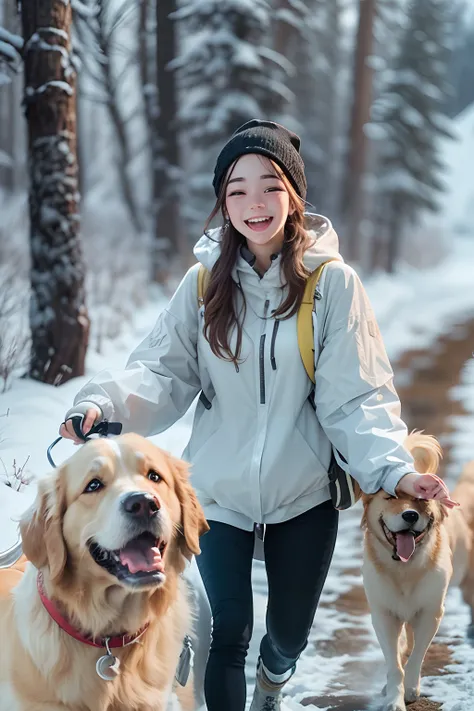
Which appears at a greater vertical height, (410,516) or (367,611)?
(410,516)

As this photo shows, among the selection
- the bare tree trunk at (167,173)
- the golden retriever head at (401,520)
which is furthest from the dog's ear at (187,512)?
the bare tree trunk at (167,173)

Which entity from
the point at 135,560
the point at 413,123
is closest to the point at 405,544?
the point at 135,560

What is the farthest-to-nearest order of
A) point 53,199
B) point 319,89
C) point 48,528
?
1. point 319,89
2. point 53,199
3. point 48,528

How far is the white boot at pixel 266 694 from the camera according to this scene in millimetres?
2654

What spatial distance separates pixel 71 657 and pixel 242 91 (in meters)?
6.85

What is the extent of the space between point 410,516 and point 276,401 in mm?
806

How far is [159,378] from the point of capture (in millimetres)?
2516

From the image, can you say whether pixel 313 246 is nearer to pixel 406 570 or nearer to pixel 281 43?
pixel 406 570

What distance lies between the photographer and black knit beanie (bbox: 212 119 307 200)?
2406 mm

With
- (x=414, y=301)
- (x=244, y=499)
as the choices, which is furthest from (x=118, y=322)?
(x=414, y=301)

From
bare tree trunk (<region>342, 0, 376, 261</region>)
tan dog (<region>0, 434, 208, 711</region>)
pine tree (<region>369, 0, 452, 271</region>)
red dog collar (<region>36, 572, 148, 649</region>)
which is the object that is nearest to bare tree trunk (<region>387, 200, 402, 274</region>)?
pine tree (<region>369, 0, 452, 271</region>)

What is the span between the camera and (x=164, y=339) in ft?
8.39

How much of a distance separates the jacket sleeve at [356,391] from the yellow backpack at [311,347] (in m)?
0.03

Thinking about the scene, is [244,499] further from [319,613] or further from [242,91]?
[242,91]
